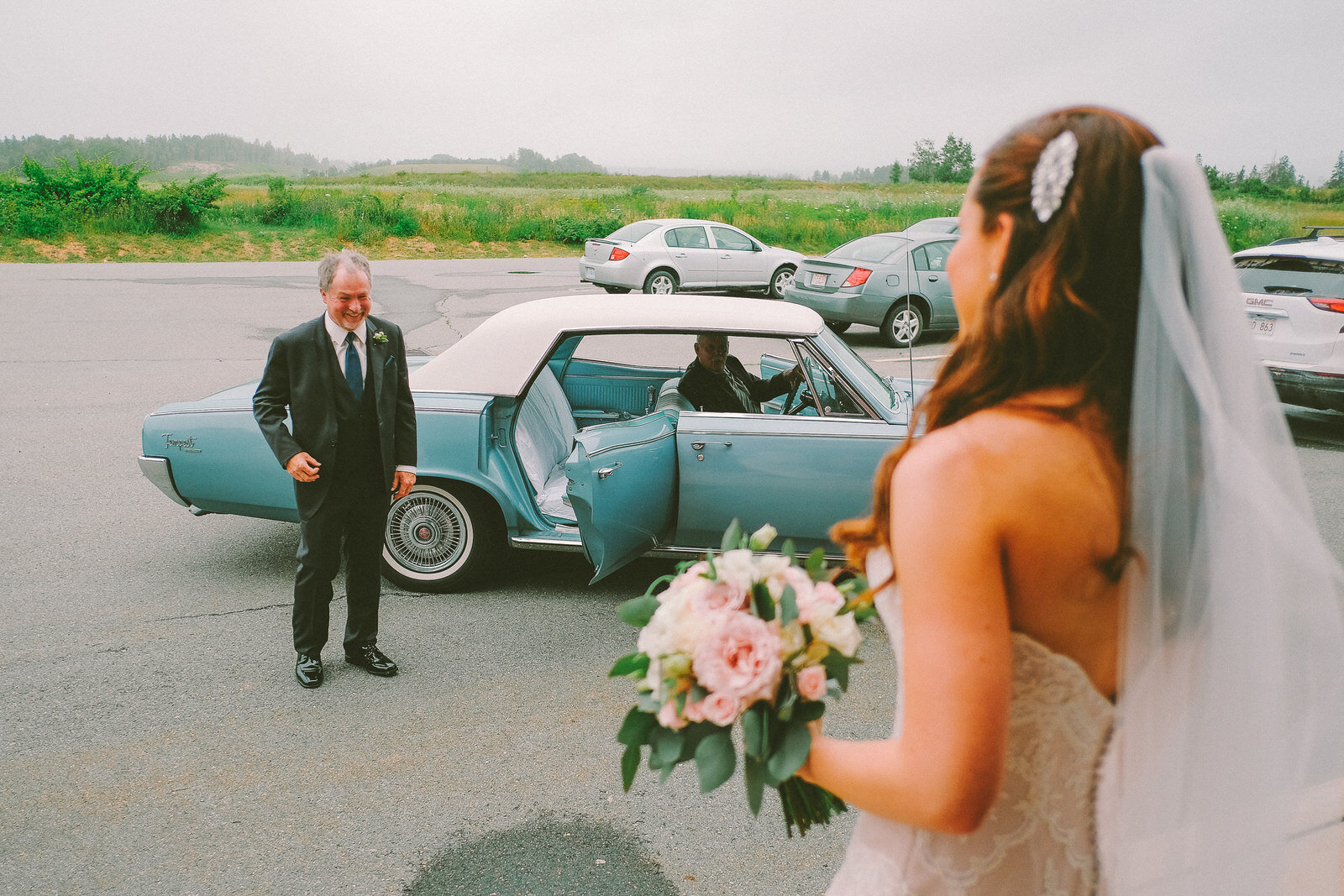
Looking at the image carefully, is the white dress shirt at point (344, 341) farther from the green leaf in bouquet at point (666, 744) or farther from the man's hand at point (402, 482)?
the green leaf in bouquet at point (666, 744)

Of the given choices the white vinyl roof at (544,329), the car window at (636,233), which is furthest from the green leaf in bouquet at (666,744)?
the car window at (636,233)

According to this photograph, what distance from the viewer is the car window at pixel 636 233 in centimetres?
1752

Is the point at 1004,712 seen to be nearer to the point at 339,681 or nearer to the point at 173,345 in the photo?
the point at 339,681

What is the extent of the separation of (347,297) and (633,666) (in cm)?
288

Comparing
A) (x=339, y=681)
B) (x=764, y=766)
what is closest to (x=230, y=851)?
(x=339, y=681)

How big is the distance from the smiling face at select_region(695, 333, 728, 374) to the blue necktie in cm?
202

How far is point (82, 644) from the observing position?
4254mm

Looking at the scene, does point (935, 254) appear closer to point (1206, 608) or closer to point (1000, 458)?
point (1206, 608)

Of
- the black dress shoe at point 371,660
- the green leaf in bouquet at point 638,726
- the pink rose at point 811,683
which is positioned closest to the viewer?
the pink rose at point 811,683

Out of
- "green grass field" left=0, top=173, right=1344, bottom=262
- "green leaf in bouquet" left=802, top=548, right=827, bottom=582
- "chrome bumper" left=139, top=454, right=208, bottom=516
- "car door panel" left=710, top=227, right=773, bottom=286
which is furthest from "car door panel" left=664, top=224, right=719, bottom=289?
"green leaf in bouquet" left=802, top=548, right=827, bottom=582

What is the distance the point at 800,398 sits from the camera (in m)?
5.38

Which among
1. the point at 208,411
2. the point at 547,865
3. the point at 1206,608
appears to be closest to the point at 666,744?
the point at 1206,608

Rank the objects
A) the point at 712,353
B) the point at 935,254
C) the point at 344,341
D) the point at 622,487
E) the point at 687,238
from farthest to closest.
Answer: the point at 687,238
the point at 935,254
the point at 712,353
the point at 622,487
the point at 344,341

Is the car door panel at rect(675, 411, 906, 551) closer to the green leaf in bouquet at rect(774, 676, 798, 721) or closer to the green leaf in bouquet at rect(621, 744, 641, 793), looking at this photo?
the green leaf in bouquet at rect(621, 744, 641, 793)
